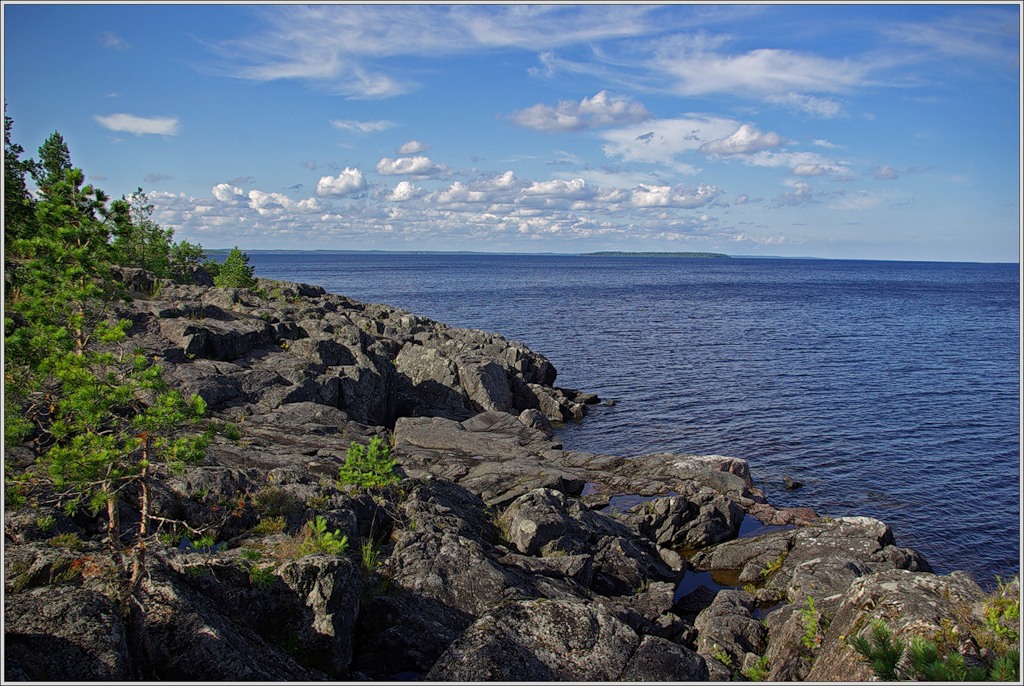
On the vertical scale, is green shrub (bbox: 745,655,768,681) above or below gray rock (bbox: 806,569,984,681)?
below

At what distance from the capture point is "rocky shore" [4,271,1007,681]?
11.2 metres

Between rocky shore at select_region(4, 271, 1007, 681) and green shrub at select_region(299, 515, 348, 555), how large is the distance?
0.36 meters

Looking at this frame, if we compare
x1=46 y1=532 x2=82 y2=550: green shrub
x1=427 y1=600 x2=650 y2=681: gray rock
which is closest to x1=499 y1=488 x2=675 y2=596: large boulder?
x1=427 y1=600 x2=650 y2=681: gray rock

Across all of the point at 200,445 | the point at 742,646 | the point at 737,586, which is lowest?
the point at 737,586

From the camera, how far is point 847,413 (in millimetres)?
45969

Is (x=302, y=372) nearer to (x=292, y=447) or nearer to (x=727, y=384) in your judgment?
(x=292, y=447)

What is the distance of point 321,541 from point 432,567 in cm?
305

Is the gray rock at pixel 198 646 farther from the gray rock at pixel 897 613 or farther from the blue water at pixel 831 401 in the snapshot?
the blue water at pixel 831 401

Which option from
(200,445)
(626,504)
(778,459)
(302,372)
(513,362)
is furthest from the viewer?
(513,362)

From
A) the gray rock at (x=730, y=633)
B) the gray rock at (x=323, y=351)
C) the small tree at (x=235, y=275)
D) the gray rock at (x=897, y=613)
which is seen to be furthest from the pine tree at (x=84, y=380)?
the small tree at (x=235, y=275)

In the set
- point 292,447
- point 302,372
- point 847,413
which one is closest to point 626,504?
point 292,447

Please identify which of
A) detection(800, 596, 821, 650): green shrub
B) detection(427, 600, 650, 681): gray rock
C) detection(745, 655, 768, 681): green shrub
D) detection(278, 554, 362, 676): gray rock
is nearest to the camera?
detection(427, 600, 650, 681): gray rock

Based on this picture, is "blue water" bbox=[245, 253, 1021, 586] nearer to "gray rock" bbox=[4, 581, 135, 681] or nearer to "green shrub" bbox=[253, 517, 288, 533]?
"green shrub" bbox=[253, 517, 288, 533]

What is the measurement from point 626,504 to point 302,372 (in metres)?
17.9
